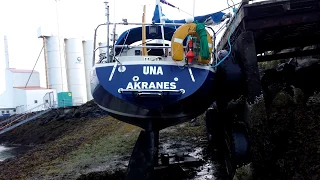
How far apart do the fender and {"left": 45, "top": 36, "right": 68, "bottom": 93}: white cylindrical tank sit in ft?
116

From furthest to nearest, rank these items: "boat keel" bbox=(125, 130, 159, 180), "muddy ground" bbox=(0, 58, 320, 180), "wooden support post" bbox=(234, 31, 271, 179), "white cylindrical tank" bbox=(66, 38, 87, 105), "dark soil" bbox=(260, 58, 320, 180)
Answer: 1. "white cylindrical tank" bbox=(66, 38, 87, 105)
2. "boat keel" bbox=(125, 130, 159, 180)
3. "wooden support post" bbox=(234, 31, 271, 179)
4. "muddy ground" bbox=(0, 58, 320, 180)
5. "dark soil" bbox=(260, 58, 320, 180)

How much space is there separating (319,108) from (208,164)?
2767mm

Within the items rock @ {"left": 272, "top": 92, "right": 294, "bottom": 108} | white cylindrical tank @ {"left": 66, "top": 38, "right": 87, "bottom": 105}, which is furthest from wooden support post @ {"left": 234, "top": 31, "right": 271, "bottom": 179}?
white cylindrical tank @ {"left": 66, "top": 38, "right": 87, "bottom": 105}

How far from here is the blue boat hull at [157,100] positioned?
633cm

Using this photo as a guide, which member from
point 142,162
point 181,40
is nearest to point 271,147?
point 142,162

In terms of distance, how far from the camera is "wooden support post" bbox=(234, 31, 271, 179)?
19.8ft

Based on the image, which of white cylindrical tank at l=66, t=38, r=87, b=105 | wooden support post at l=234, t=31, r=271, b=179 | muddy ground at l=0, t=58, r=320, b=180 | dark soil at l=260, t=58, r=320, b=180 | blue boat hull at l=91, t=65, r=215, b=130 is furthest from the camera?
white cylindrical tank at l=66, t=38, r=87, b=105

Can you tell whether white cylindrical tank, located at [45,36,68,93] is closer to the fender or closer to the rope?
the fender

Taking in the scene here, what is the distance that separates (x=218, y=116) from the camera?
30.5 feet

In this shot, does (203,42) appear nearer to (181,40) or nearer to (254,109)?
(181,40)

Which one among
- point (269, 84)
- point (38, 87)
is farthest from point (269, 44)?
point (38, 87)

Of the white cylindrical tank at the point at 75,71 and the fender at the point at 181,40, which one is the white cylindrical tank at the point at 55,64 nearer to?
the white cylindrical tank at the point at 75,71

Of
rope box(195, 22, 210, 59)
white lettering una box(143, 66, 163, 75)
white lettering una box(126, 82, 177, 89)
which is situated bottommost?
white lettering una box(126, 82, 177, 89)

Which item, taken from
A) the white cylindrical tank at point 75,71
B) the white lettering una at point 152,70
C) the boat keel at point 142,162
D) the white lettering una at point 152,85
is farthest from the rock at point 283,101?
the white cylindrical tank at point 75,71
